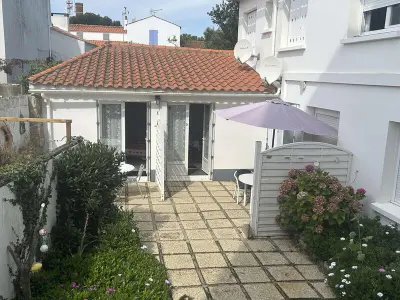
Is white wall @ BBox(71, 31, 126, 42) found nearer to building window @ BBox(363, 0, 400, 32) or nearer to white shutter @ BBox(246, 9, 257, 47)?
white shutter @ BBox(246, 9, 257, 47)

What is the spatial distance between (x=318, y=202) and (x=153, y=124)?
6.54 metres

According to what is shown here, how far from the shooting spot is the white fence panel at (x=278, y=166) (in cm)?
761

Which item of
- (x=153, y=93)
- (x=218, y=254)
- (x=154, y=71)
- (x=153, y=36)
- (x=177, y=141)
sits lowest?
(x=218, y=254)

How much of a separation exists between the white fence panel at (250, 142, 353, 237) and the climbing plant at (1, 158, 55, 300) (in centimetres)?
415

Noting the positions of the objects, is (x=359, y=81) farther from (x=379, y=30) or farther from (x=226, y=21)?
(x=226, y=21)

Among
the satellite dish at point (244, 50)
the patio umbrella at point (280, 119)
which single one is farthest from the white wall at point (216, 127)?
the patio umbrella at point (280, 119)

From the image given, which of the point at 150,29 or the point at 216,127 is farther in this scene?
the point at 150,29

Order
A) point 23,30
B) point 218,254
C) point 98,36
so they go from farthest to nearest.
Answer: point 98,36 < point 23,30 < point 218,254

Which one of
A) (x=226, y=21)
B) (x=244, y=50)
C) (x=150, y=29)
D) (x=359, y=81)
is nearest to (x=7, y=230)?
(x=359, y=81)

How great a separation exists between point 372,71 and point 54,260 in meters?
6.44

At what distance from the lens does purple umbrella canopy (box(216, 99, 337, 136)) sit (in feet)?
25.6

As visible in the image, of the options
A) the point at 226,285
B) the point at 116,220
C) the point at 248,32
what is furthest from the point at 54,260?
the point at 248,32

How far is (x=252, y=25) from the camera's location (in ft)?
47.9

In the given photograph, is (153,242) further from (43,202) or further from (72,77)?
(72,77)
